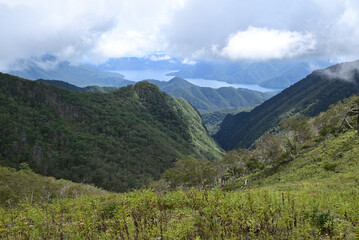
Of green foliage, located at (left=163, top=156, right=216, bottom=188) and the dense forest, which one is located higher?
the dense forest

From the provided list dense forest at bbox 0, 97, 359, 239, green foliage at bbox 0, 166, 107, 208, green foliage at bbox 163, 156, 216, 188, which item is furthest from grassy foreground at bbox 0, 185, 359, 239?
green foliage at bbox 0, 166, 107, 208

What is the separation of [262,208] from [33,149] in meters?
166

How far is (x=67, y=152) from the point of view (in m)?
158

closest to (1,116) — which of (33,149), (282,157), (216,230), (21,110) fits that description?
(21,110)

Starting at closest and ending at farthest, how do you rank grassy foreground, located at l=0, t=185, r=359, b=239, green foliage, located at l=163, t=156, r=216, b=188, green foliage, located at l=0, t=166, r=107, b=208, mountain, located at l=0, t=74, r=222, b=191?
grassy foreground, located at l=0, t=185, r=359, b=239 < green foliage, located at l=0, t=166, r=107, b=208 < green foliage, located at l=163, t=156, r=216, b=188 < mountain, located at l=0, t=74, r=222, b=191

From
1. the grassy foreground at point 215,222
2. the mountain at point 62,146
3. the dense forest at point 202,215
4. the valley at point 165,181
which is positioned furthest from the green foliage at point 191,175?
the mountain at point 62,146

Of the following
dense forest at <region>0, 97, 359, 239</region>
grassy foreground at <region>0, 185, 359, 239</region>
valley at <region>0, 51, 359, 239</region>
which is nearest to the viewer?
grassy foreground at <region>0, 185, 359, 239</region>

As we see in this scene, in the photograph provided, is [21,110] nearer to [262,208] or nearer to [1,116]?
[1,116]

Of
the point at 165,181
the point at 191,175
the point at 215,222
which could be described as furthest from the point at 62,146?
the point at 215,222

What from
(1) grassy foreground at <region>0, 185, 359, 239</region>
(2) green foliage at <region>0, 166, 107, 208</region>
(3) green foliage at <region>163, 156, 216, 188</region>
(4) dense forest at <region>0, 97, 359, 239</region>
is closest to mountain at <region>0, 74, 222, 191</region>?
(2) green foliage at <region>0, 166, 107, 208</region>

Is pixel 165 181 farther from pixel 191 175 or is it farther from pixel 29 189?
pixel 29 189

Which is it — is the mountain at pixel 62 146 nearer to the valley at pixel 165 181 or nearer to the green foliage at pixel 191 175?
the valley at pixel 165 181

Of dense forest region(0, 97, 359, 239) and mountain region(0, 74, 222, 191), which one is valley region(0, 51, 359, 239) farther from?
mountain region(0, 74, 222, 191)

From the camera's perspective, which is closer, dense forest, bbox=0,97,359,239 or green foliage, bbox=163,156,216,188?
dense forest, bbox=0,97,359,239
